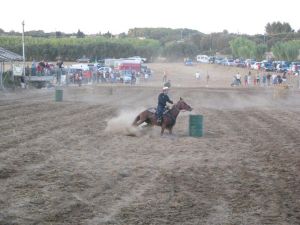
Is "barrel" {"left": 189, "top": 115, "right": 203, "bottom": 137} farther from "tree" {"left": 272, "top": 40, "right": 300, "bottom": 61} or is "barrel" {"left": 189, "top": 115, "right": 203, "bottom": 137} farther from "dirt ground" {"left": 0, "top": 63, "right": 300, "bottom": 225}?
"tree" {"left": 272, "top": 40, "right": 300, "bottom": 61}

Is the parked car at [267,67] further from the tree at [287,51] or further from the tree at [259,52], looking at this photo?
the tree at [259,52]

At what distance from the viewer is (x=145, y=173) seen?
42.0 ft

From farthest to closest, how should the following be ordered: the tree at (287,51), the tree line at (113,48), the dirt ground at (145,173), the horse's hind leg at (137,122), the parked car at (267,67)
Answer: the tree line at (113,48) → the tree at (287,51) → the parked car at (267,67) → the horse's hind leg at (137,122) → the dirt ground at (145,173)

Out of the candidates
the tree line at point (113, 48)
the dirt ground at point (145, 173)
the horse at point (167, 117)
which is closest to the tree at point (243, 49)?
the tree line at point (113, 48)

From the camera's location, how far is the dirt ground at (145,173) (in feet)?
30.6

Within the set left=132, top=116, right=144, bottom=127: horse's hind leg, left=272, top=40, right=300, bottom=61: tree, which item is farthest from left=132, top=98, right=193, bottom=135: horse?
left=272, top=40, right=300, bottom=61: tree

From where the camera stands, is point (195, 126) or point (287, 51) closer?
point (195, 126)

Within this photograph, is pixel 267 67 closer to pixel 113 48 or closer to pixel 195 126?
pixel 113 48

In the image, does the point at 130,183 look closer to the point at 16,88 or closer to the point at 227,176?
the point at 227,176

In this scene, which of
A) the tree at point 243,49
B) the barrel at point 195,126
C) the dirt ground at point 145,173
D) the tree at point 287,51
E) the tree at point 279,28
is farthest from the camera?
the tree at point 279,28

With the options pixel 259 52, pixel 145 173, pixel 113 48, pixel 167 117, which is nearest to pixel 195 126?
pixel 167 117

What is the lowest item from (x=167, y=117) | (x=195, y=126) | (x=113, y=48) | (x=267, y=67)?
(x=195, y=126)

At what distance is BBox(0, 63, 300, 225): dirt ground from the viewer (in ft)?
30.6

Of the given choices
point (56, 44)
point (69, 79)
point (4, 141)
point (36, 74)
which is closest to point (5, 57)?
point (36, 74)
